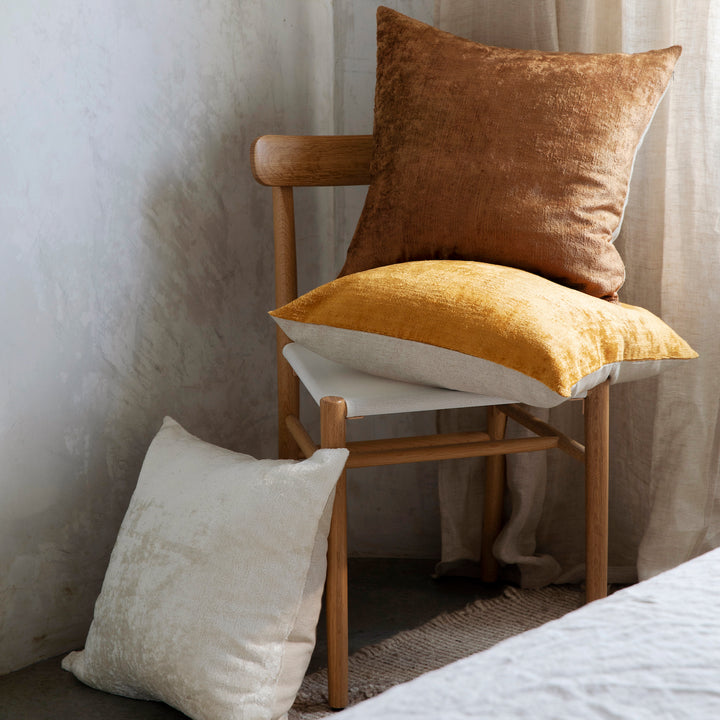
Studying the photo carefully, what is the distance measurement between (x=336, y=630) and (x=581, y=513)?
1.94 ft

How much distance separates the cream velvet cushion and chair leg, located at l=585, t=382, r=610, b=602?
0.36 meters

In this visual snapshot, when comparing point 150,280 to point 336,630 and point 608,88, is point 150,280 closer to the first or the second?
point 336,630

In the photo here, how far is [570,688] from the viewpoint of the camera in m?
0.28

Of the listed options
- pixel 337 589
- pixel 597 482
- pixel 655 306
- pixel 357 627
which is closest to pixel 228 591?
Answer: pixel 337 589

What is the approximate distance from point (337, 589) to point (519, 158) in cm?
62

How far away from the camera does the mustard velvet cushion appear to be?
84 cm

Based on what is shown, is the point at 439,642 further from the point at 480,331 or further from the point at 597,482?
the point at 480,331

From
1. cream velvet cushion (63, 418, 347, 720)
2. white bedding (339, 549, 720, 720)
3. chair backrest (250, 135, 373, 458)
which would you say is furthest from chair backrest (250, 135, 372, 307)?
white bedding (339, 549, 720, 720)

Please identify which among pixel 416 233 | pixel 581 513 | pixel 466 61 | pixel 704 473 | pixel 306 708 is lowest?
pixel 306 708

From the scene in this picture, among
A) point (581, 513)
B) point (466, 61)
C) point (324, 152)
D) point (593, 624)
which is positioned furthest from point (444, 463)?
point (593, 624)

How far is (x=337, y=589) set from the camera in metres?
1.01

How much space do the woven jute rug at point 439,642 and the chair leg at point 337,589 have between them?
0.13 ft

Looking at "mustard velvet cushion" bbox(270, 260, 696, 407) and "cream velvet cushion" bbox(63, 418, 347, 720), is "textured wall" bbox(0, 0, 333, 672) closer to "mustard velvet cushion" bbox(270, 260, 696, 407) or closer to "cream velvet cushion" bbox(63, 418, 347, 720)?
"cream velvet cushion" bbox(63, 418, 347, 720)

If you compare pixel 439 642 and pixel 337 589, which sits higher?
pixel 337 589
